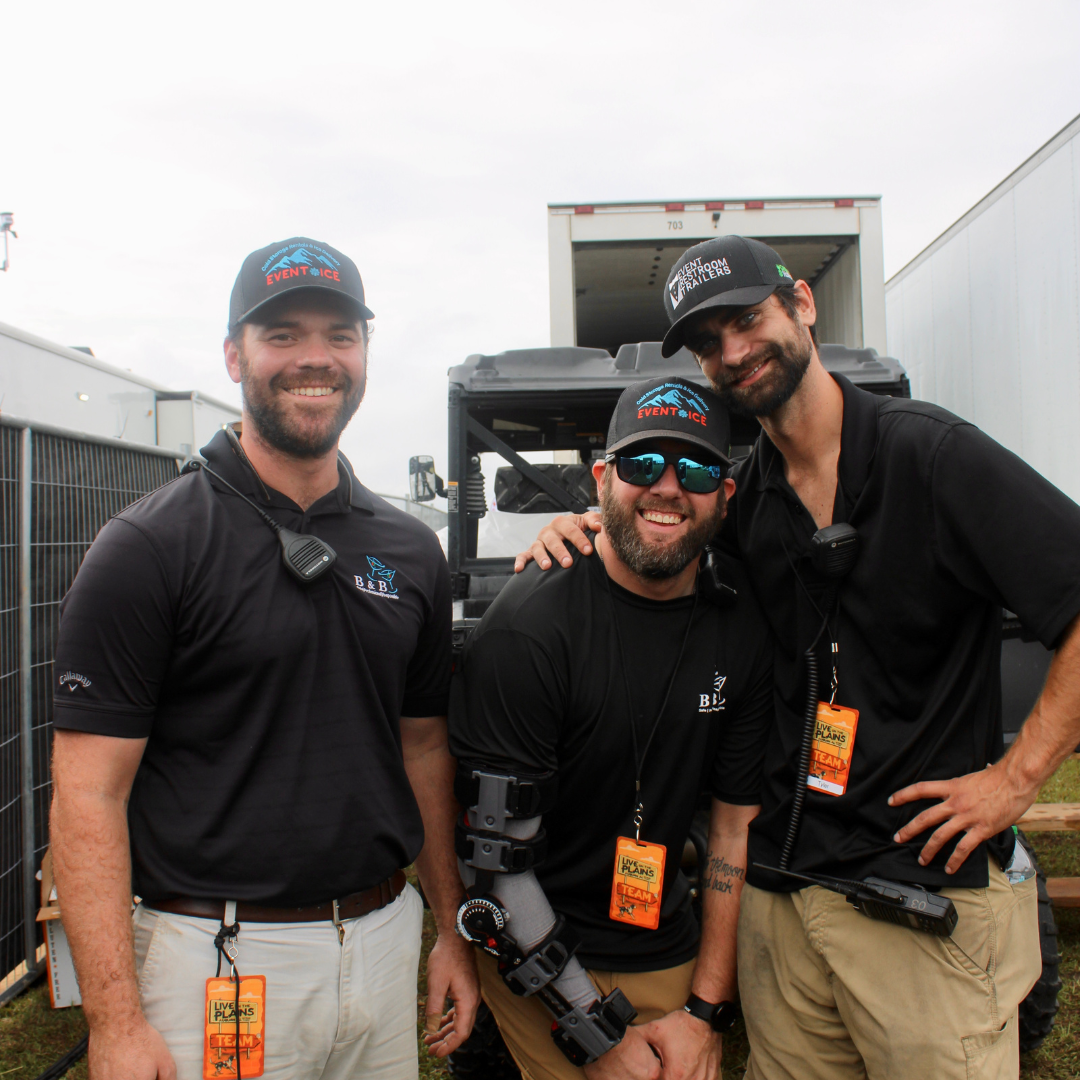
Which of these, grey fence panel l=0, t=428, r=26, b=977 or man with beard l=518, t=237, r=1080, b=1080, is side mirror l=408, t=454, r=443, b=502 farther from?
man with beard l=518, t=237, r=1080, b=1080

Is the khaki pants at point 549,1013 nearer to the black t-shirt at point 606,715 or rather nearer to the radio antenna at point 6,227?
the black t-shirt at point 606,715

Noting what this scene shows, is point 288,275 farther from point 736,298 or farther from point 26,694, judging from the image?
point 26,694

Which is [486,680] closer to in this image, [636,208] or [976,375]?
[636,208]

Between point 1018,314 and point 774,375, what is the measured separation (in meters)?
4.00

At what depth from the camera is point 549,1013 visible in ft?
7.18

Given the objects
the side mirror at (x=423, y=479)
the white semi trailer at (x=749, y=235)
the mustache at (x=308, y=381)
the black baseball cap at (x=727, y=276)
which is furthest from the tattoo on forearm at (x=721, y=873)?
the white semi trailer at (x=749, y=235)

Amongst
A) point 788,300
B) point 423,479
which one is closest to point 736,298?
point 788,300

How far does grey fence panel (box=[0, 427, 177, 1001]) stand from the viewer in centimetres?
362

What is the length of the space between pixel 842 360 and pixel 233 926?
3.31 meters

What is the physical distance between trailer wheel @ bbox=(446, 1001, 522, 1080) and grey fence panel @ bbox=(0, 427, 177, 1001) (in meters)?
2.15

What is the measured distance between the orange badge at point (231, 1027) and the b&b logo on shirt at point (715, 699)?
3.79ft

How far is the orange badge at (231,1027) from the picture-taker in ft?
5.26

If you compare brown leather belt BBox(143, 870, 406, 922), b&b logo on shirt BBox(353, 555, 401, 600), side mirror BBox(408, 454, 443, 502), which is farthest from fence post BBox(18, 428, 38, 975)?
b&b logo on shirt BBox(353, 555, 401, 600)

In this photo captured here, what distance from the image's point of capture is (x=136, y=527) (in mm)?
1620
